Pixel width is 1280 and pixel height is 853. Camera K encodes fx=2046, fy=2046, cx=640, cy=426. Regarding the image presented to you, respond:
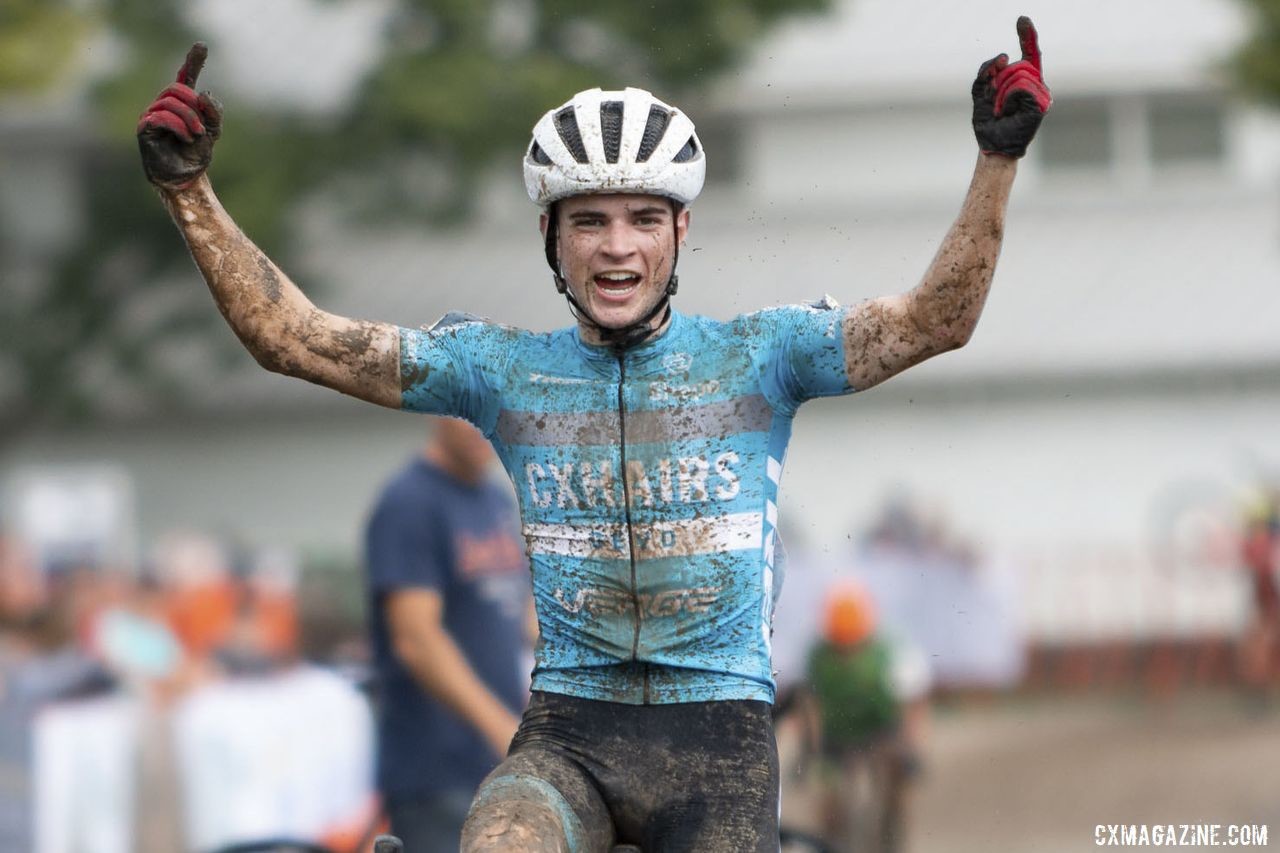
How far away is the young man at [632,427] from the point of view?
14.6 feet

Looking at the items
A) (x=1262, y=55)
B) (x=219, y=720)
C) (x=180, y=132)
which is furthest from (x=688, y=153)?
(x=1262, y=55)

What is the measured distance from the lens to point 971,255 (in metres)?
4.27

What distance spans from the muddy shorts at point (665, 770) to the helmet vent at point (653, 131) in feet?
3.96

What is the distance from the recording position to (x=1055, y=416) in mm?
27062

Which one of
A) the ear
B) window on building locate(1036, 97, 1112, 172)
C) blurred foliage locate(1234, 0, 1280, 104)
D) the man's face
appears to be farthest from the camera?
window on building locate(1036, 97, 1112, 172)

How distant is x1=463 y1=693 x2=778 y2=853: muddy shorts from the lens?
173 inches

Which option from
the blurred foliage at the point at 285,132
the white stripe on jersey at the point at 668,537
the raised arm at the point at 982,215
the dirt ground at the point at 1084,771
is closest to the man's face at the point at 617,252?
the white stripe on jersey at the point at 668,537

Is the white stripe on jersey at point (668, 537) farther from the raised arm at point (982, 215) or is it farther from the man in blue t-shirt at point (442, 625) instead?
the man in blue t-shirt at point (442, 625)

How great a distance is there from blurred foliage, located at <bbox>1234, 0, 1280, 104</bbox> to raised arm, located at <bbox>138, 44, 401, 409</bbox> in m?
14.4

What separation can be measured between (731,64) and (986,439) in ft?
23.7

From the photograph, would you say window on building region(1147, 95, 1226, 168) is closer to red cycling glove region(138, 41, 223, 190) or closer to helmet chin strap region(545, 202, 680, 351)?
helmet chin strap region(545, 202, 680, 351)

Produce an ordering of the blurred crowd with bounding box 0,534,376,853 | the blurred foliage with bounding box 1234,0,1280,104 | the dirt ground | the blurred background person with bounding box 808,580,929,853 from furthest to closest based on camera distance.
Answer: the blurred foliage with bounding box 1234,0,1280,104
the dirt ground
the blurred background person with bounding box 808,580,929,853
the blurred crowd with bounding box 0,534,376,853

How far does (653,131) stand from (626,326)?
0.44 metres

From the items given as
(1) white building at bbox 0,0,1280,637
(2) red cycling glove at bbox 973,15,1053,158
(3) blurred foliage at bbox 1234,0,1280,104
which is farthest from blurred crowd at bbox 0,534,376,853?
(1) white building at bbox 0,0,1280,637
